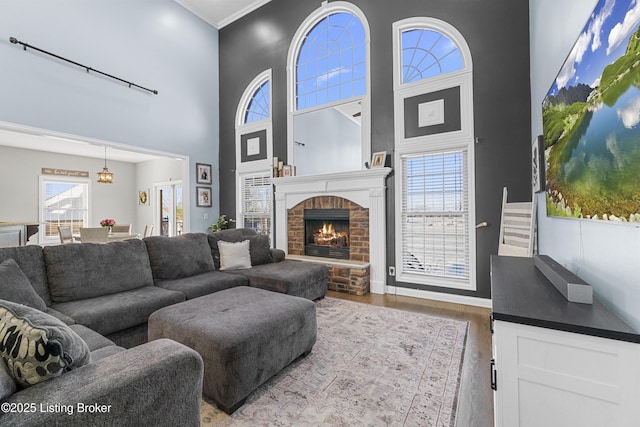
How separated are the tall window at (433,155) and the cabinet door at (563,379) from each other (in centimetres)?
260

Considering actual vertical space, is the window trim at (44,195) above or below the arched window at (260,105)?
below

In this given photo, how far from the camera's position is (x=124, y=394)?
884mm

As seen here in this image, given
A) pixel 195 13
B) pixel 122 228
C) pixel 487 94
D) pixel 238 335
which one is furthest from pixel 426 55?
pixel 122 228

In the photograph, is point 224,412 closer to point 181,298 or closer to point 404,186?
point 181,298

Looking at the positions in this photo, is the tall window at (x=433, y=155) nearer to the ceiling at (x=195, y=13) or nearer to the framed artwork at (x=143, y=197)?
the ceiling at (x=195, y=13)

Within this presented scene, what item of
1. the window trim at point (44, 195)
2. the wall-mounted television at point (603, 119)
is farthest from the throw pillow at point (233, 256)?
the window trim at point (44, 195)

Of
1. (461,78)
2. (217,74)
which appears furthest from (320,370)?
(217,74)

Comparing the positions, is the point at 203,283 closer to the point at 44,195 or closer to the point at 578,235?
the point at 578,235

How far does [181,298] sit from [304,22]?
15.3 ft

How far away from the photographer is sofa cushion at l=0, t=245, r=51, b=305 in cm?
206

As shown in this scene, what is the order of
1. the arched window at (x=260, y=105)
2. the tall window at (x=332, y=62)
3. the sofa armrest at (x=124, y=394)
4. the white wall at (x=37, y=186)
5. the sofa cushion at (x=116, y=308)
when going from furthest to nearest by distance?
the white wall at (x=37, y=186)
the arched window at (x=260, y=105)
the tall window at (x=332, y=62)
the sofa cushion at (x=116, y=308)
the sofa armrest at (x=124, y=394)

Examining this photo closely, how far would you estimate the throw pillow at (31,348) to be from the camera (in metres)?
0.83

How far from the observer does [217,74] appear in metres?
5.95

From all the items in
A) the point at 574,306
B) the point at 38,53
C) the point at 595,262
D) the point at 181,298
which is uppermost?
the point at 38,53
